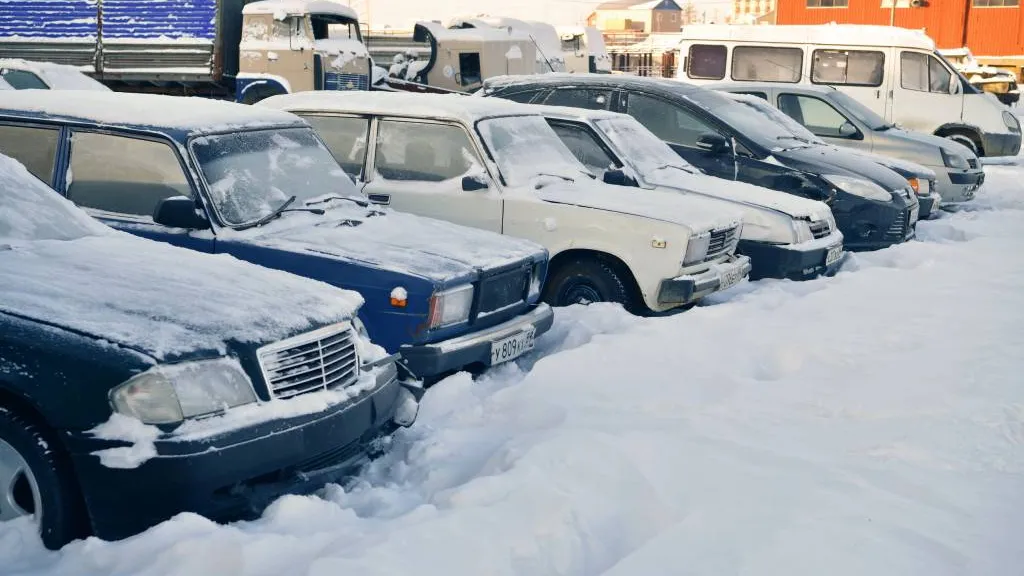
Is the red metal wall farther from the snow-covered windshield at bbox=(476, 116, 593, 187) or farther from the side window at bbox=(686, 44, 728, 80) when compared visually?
the snow-covered windshield at bbox=(476, 116, 593, 187)

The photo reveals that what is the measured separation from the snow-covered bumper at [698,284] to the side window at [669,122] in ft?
9.06

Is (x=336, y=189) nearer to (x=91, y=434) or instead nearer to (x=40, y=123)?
(x=40, y=123)

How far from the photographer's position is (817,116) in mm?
13781

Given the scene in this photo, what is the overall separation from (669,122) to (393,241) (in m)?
5.10

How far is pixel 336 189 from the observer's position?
652 cm

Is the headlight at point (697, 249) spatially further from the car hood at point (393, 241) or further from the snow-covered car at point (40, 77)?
the snow-covered car at point (40, 77)

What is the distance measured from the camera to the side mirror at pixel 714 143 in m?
10.2

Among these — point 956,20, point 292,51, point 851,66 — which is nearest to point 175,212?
point 292,51

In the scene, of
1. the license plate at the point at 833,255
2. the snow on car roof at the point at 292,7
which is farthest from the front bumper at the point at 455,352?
the snow on car roof at the point at 292,7

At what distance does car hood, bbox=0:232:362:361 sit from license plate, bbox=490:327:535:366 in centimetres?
126

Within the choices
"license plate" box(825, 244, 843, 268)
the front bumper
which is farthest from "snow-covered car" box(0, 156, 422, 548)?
"license plate" box(825, 244, 843, 268)

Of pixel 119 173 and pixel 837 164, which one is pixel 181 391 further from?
pixel 837 164

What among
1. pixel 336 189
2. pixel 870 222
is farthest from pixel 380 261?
pixel 870 222

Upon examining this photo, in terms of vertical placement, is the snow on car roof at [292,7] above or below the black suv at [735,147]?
above
